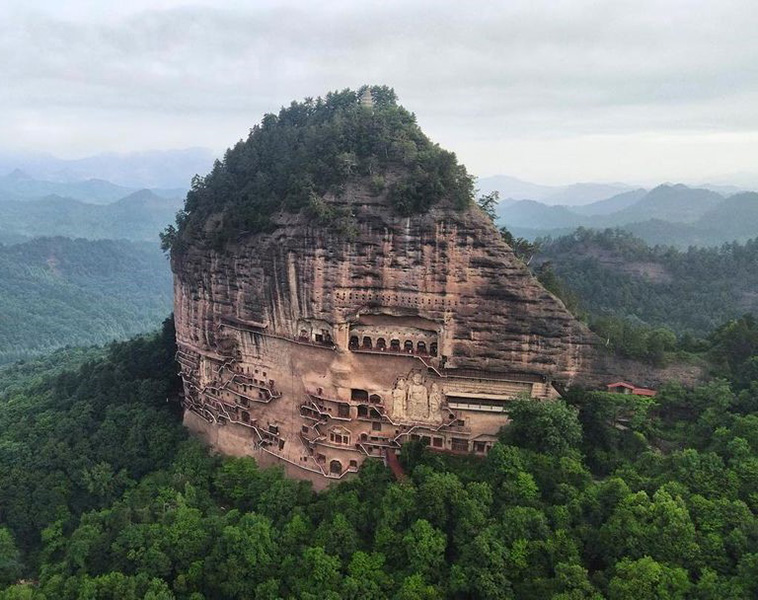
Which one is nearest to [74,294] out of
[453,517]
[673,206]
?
[453,517]

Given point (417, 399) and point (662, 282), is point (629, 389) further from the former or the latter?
point (662, 282)

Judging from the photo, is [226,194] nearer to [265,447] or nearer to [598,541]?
[265,447]

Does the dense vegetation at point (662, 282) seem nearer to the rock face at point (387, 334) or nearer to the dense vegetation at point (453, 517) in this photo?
the dense vegetation at point (453, 517)

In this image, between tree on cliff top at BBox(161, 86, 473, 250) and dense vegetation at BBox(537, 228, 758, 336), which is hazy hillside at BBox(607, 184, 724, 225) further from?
tree on cliff top at BBox(161, 86, 473, 250)

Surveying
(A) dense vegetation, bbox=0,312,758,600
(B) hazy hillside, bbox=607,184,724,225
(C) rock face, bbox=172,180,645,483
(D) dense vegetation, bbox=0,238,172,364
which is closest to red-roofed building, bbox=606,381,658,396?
(C) rock face, bbox=172,180,645,483

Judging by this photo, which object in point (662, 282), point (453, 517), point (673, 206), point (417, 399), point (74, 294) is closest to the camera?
point (453, 517)

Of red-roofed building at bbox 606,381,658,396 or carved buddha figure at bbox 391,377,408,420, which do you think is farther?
carved buddha figure at bbox 391,377,408,420
